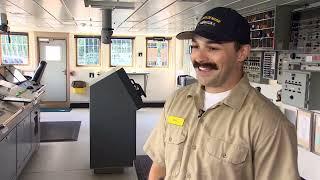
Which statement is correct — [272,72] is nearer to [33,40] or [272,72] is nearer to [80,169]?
[80,169]

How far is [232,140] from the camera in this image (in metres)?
1.33

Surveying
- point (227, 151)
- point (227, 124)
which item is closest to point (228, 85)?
point (227, 124)

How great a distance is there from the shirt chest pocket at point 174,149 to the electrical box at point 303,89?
7.73 feet


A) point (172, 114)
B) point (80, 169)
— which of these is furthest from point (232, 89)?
point (80, 169)

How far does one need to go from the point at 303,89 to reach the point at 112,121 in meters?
2.36

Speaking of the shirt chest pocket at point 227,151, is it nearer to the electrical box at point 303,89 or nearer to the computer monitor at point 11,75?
the electrical box at point 303,89

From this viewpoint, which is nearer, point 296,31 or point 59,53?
point 296,31

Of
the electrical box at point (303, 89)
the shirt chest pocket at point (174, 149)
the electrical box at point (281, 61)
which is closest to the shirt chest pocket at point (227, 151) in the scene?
the shirt chest pocket at point (174, 149)

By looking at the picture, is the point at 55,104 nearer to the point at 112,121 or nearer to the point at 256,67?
the point at 112,121

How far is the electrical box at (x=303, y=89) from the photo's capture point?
338cm

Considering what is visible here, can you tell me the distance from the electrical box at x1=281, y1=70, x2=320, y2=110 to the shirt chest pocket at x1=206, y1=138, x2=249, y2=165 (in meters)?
2.41

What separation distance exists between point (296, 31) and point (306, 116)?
0.98 m

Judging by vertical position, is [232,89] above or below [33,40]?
below

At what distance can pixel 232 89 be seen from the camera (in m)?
1.42
